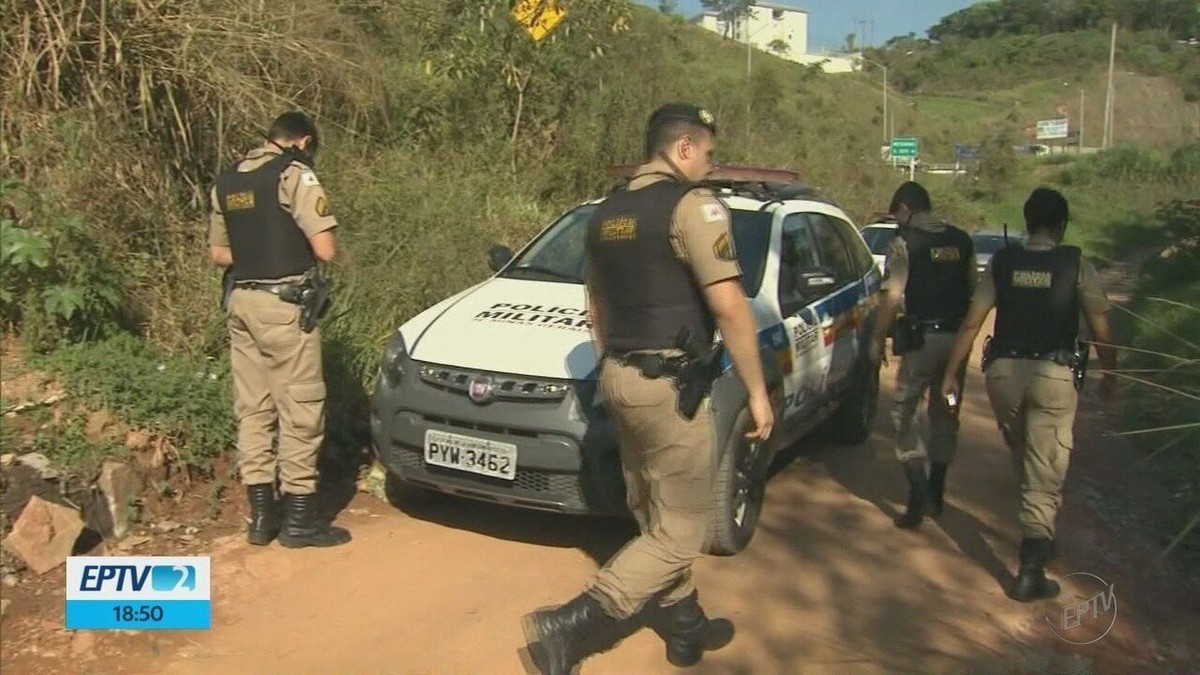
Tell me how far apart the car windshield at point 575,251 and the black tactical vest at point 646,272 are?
6.61 feet

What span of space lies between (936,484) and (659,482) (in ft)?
8.80

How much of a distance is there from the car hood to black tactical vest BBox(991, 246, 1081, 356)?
6.24 ft

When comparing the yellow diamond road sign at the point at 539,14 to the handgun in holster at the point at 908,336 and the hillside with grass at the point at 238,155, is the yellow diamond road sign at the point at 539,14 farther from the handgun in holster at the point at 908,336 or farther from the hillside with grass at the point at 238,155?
the handgun in holster at the point at 908,336

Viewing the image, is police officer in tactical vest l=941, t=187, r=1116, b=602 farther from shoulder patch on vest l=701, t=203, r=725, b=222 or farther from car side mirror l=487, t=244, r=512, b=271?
car side mirror l=487, t=244, r=512, b=271

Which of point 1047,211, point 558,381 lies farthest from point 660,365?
point 1047,211

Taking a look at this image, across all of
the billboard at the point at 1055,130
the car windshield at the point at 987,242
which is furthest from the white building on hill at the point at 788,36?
the car windshield at the point at 987,242

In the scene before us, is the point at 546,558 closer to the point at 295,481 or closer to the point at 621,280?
the point at 295,481

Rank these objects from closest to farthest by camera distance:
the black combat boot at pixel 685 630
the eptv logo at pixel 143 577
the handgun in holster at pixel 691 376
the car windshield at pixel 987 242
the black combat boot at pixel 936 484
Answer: the handgun in holster at pixel 691 376 < the black combat boot at pixel 685 630 < the eptv logo at pixel 143 577 < the black combat boot at pixel 936 484 < the car windshield at pixel 987 242

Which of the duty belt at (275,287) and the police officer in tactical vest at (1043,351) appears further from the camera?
the duty belt at (275,287)

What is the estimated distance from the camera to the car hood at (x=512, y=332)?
512 cm

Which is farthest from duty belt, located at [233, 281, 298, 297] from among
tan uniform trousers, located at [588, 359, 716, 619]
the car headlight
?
tan uniform trousers, located at [588, 359, 716, 619]

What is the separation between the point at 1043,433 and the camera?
4.80m

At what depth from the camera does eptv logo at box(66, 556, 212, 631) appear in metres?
4.18

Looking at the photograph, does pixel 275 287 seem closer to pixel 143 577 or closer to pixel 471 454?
pixel 471 454
